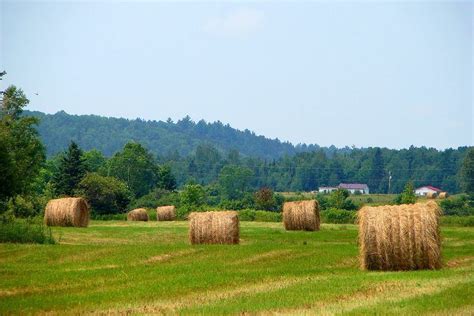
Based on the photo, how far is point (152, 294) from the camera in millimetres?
19453

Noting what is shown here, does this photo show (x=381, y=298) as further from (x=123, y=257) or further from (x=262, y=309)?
(x=123, y=257)

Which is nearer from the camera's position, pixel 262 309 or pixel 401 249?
pixel 262 309

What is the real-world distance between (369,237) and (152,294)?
790 centimetres

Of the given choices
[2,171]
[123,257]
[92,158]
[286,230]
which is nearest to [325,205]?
[92,158]

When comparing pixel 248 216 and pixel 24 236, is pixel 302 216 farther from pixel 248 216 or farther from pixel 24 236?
pixel 248 216

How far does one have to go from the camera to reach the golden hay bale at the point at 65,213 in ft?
177

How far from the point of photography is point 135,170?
508ft

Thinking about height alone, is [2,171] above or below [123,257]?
above

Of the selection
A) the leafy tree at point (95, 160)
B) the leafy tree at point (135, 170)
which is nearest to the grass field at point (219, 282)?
the leafy tree at point (135, 170)

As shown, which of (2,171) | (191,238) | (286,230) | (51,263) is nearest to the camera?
(51,263)

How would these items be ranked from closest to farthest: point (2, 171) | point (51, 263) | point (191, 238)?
point (51, 263) < point (191, 238) < point (2, 171)

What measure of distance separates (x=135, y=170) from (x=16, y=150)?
95833 millimetres

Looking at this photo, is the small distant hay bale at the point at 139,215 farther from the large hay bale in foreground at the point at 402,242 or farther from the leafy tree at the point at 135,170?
the leafy tree at the point at 135,170

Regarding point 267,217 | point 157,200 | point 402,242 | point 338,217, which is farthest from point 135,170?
point 402,242
